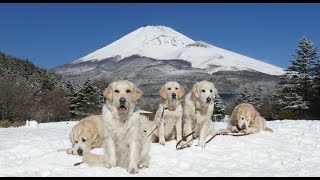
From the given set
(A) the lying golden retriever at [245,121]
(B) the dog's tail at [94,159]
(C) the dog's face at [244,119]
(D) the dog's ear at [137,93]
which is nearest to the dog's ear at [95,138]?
(B) the dog's tail at [94,159]

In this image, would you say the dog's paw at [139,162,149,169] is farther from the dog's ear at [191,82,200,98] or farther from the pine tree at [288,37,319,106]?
the pine tree at [288,37,319,106]

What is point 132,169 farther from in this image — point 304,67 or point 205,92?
point 304,67

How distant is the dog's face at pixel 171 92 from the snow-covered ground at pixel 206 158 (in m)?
1.10

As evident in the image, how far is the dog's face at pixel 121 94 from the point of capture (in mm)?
8828

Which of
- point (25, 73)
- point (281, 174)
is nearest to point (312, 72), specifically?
point (281, 174)

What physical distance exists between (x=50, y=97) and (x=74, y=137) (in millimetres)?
49698

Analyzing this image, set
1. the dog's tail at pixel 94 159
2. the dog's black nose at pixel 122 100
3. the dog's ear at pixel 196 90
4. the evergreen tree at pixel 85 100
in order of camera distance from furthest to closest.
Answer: the evergreen tree at pixel 85 100 → the dog's ear at pixel 196 90 → the dog's tail at pixel 94 159 → the dog's black nose at pixel 122 100

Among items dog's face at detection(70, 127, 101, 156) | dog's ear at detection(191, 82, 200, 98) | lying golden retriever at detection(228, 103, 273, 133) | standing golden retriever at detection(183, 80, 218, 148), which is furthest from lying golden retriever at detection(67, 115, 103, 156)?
lying golden retriever at detection(228, 103, 273, 133)

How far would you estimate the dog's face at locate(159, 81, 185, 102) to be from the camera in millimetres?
12055

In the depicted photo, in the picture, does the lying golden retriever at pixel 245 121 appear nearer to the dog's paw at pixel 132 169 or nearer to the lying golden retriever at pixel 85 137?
the lying golden retriever at pixel 85 137

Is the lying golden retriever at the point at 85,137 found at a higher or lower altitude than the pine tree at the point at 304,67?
lower

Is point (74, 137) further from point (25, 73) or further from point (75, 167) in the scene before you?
point (25, 73)

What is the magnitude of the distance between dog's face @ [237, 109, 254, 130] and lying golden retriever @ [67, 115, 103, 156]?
493 centimetres

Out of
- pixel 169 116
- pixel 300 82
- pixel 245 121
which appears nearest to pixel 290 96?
pixel 300 82
